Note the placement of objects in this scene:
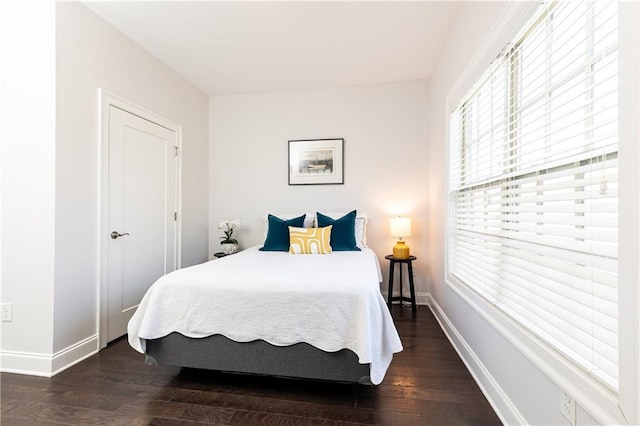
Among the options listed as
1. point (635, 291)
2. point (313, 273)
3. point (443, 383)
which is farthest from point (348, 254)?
point (635, 291)

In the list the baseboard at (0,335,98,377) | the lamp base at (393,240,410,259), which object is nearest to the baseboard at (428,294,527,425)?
the lamp base at (393,240,410,259)

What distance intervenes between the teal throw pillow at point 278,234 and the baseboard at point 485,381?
5.76 feet

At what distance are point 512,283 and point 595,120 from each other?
2.84 ft

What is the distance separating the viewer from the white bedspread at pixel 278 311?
163 centimetres

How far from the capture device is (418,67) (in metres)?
3.32

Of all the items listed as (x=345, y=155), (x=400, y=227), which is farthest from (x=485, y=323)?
(x=345, y=155)

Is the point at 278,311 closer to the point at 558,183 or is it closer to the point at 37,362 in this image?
the point at 558,183

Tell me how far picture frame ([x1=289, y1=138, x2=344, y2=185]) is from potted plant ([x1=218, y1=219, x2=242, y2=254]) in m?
0.91

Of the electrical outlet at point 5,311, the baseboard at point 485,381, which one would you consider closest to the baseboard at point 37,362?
the electrical outlet at point 5,311

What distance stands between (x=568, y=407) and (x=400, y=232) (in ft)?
7.76

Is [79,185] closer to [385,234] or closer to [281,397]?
[281,397]

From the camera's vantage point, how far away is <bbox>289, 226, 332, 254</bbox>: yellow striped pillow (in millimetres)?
3025

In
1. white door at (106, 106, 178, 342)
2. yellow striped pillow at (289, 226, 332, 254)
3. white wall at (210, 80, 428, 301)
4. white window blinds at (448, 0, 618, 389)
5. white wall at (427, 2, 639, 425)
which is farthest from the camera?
white wall at (210, 80, 428, 301)

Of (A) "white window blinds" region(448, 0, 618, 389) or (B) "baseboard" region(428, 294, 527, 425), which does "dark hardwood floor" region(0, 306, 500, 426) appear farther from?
(A) "white window blinds" region(448, 0, 618, 389)
